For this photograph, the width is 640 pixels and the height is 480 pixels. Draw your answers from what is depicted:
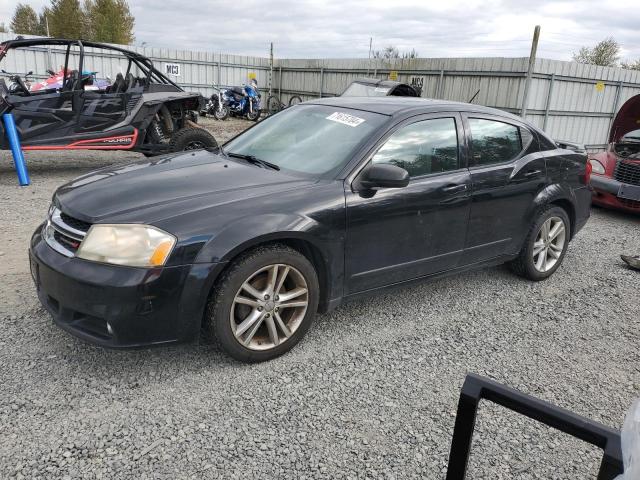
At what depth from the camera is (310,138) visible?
3.67m

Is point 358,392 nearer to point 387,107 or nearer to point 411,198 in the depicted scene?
point 411,198

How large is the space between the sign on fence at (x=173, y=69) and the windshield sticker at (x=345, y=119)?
16.1 meters

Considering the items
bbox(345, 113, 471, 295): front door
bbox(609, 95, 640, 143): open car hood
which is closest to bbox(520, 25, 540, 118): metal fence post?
bbox(609, 95, 640, 143): open car hood

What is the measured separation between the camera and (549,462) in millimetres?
2424

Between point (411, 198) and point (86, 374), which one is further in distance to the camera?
point (411, 198)

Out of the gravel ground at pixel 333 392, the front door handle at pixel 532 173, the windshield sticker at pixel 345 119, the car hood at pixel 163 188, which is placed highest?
the windshield sticker at pixel 345 119

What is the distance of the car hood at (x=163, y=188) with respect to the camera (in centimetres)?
280

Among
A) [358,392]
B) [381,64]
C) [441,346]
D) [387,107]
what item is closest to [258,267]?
[358,392]

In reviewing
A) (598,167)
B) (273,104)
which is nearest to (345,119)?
(598,167)

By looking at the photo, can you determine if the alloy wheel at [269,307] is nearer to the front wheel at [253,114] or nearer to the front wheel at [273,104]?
the front wheel at [253,114]

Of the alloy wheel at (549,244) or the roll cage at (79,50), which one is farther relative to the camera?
the roll cage at (79,50)

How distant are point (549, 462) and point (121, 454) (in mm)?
1944

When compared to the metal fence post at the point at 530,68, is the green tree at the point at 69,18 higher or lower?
higher

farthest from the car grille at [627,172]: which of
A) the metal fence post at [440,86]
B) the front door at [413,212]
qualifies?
the metal fence post at [440,86]
